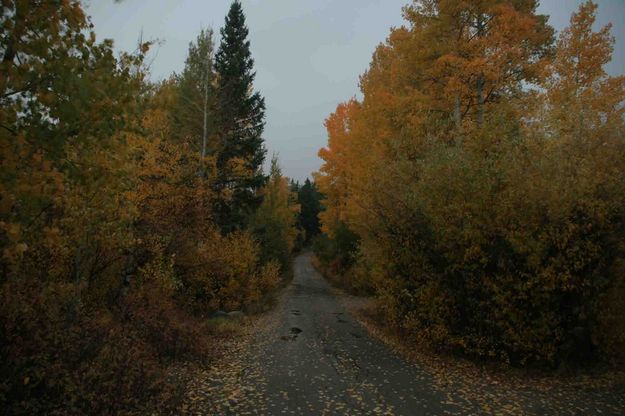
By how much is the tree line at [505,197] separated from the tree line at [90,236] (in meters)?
5.51

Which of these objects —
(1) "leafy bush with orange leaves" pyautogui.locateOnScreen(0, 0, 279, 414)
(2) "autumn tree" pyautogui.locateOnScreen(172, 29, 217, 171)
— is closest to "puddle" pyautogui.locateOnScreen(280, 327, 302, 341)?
(1) "leafy bush with orange leaves" pyautogui.locateOnScreen(0, 0, 279, 414)

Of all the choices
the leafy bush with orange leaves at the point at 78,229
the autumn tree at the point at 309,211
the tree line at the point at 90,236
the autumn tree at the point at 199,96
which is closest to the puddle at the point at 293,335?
the tree line at the point at 90,236

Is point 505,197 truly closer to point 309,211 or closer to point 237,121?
point 237,121

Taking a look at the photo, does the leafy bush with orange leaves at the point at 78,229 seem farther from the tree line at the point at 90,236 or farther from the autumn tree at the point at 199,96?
the autumn tree at the point at 199,96

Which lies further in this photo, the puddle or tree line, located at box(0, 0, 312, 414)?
the puddle

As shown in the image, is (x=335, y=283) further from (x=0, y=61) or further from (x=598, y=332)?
(x=0, y=61)

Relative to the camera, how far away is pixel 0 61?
3711mm

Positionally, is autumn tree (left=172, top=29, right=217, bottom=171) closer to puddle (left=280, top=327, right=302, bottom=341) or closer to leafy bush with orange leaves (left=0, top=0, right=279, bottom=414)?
leafy bush with orange leaves (left=0, top=0, right=279, bottom=414)

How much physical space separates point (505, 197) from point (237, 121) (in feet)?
54.3

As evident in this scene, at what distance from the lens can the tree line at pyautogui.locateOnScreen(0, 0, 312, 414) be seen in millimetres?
3797

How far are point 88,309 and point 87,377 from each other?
364 cm

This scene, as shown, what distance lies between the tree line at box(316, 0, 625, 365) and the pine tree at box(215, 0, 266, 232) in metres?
8.91

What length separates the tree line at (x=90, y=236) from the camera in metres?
3.80

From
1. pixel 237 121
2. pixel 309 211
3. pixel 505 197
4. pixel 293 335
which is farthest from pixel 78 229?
pixel 309 211
